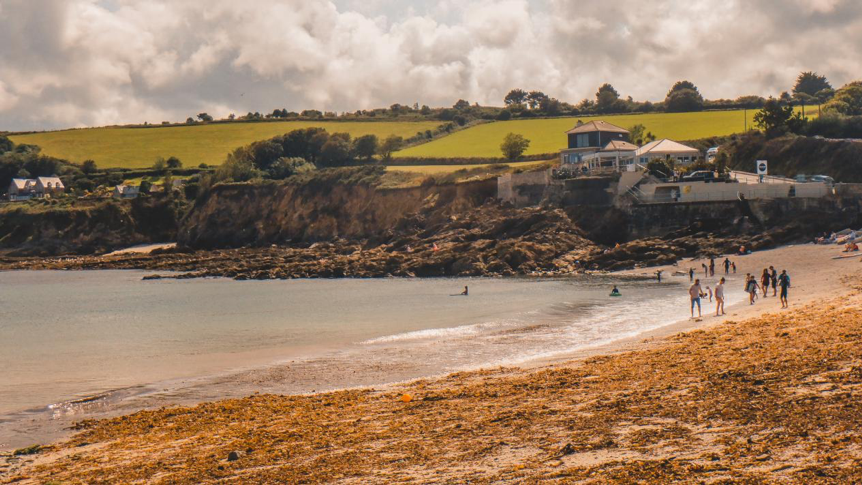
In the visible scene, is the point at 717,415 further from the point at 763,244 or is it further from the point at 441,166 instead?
the point at 441,166

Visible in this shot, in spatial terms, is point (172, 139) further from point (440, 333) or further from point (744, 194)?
point (440, 333)

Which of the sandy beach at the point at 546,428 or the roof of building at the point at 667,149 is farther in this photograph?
the roof of building at the point at 667,149

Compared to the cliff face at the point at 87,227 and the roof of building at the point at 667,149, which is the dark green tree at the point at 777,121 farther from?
the cliff face at the point at 87,227

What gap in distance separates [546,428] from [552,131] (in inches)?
3922

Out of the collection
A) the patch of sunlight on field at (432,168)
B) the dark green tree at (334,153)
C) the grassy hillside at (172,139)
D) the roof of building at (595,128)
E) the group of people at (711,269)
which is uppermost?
the grassy hillside at (172,139)

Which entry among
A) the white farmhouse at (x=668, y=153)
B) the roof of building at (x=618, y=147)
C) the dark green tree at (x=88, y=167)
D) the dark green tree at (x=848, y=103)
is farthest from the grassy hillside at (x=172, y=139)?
the dark green tree at (x=848, y=103)

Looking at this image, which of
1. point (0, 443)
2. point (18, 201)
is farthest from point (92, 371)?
point (18, 201)

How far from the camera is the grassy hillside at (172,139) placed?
402 feet

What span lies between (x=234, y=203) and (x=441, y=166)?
23670 mm

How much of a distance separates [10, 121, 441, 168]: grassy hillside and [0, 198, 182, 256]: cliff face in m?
20.8

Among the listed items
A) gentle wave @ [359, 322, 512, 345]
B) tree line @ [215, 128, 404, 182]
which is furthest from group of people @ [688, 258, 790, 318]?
tree line @ [215, 128, 404, 182]

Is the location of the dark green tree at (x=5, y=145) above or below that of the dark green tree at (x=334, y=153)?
above

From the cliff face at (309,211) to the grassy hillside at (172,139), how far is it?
2861cm

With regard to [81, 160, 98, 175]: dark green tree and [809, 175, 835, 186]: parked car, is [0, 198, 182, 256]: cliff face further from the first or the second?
[809, 175, 835, 186]: parked car
